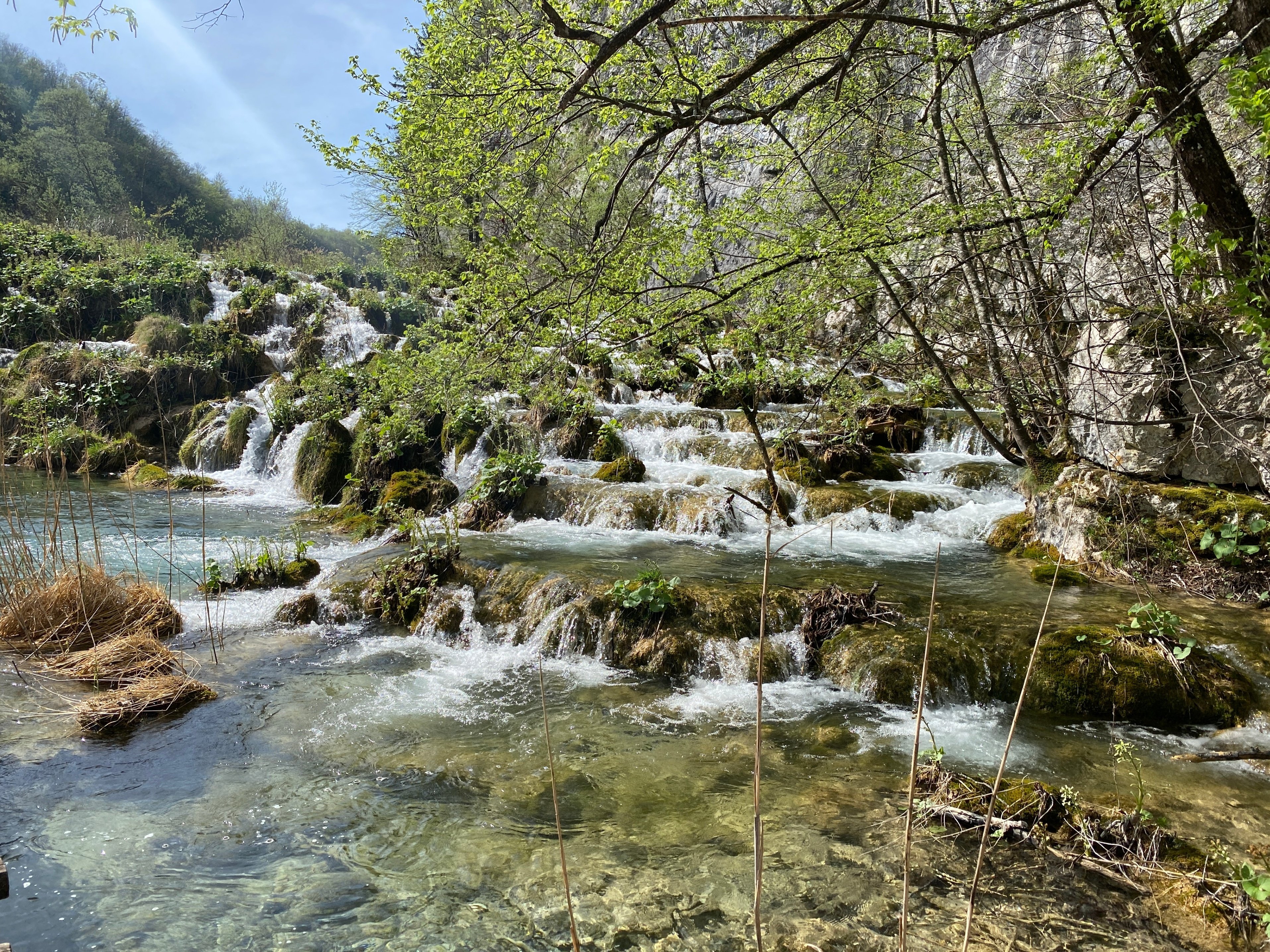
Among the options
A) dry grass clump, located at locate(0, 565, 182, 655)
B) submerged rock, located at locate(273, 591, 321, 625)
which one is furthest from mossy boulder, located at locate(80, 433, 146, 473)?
dry grass clump, located at locate(0, 565, 182, 655)

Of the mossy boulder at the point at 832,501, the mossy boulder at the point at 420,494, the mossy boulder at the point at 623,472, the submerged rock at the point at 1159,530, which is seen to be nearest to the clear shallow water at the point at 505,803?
the submerged rock at the point at 1159,530

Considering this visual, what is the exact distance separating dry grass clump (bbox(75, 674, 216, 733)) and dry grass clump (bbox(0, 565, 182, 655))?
0.76m

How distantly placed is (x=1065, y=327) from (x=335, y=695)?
10.6 m

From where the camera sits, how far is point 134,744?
4383mm

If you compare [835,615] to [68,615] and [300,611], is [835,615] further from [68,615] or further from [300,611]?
[68,615]

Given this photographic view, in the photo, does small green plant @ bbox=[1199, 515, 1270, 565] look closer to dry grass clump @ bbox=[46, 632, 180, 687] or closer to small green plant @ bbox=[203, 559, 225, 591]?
dry grass clump @ bbox=[46, 632, 180, 687]

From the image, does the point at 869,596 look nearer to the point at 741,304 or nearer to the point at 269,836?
the point at 741,304

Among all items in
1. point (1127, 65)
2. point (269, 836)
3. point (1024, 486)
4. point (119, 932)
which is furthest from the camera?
point (1024, 486)

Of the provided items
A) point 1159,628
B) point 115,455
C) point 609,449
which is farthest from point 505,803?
point 115,455

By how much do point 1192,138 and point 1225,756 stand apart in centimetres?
357

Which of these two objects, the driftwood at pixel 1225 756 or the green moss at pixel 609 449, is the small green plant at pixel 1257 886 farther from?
the green moss at pixel 609 449

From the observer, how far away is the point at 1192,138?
3848 millimetres

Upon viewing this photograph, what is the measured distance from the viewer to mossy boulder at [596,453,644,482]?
11273 millimetres

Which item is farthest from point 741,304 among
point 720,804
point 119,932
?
point 119,932
